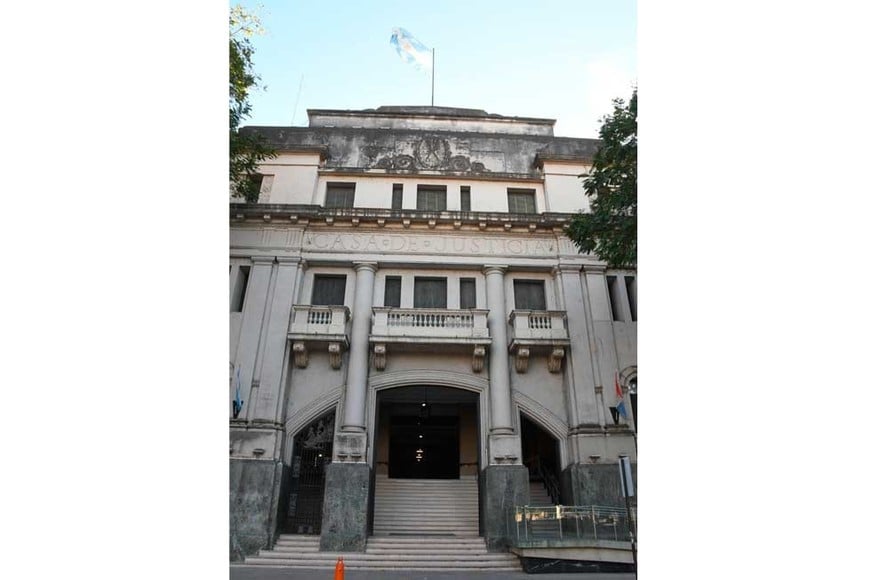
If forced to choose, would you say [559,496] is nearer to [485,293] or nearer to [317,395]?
[485,293]

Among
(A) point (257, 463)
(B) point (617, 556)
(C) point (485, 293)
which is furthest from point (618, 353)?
(A) point (257, 463)

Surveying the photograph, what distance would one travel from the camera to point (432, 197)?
20094 mm

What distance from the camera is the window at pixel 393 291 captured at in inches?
714

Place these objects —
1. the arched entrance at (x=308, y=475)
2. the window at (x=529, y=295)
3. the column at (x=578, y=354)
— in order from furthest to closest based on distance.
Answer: the window at (x=529, y=295) < the column at (x=578, y=354) < the arched entrance at (x=308, y=475)

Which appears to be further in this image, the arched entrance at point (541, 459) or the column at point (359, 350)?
the arched entrance at point (541, 459)

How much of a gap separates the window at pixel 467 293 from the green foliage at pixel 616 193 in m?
4.39

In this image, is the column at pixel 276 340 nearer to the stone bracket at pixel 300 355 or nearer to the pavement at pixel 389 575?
the stone bracket at pixel 300 355

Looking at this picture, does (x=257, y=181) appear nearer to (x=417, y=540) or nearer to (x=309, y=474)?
(x=309, y=474)

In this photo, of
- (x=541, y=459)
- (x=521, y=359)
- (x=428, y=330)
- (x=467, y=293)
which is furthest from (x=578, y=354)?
(x=541, y=459)

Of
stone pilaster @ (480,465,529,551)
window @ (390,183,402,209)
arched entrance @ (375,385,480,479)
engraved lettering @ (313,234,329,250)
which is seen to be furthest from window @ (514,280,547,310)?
engraved lettering @ (313,234,329,250)

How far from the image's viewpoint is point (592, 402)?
53.5 ft

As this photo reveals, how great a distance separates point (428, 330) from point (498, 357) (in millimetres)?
2457

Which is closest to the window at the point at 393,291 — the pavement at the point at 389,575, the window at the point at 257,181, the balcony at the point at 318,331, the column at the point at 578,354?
the balcony at the point at 318,331

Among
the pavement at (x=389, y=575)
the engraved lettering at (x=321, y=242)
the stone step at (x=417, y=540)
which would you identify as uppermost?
the engraved lettering at (x=321, y=242)
